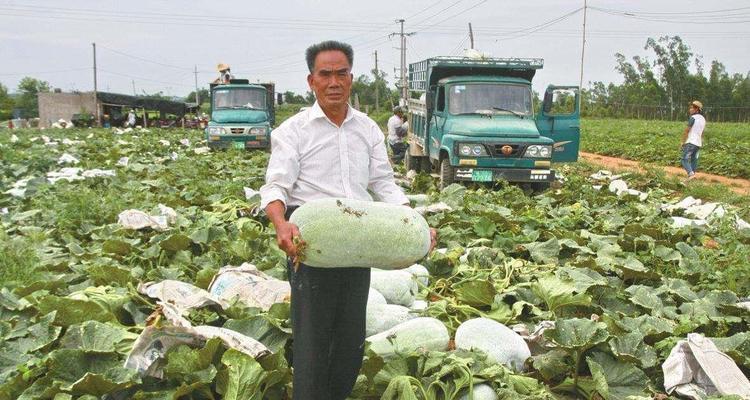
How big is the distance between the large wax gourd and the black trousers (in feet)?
0.44

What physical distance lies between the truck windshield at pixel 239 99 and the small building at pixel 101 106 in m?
18.7

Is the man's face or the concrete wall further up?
the concrete wall

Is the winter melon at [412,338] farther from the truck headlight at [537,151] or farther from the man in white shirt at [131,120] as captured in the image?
the man in white shirt at [131,120]

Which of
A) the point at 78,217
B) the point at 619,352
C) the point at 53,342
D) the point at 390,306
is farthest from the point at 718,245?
the point at 78,217

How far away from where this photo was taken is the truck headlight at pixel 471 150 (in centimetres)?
1061

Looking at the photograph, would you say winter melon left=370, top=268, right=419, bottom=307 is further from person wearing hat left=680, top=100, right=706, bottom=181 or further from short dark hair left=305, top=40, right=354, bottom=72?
person wearing hat left=680, top=100, right=706, bottom=181

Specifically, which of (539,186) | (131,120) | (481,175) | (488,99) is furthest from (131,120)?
(539,186)

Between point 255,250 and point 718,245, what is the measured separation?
189 inches

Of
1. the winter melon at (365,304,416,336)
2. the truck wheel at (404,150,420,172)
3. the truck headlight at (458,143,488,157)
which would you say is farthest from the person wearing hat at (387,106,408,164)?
the winter melon at (365,304,416,336)

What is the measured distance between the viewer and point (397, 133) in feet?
57.1

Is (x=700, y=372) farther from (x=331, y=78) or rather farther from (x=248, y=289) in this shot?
(x=248, y=289)

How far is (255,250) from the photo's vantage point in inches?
225

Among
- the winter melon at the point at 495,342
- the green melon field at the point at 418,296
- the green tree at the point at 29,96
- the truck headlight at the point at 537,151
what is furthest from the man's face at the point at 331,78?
the green tree at the point at 29,96

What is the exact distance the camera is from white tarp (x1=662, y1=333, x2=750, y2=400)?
3.34 m
